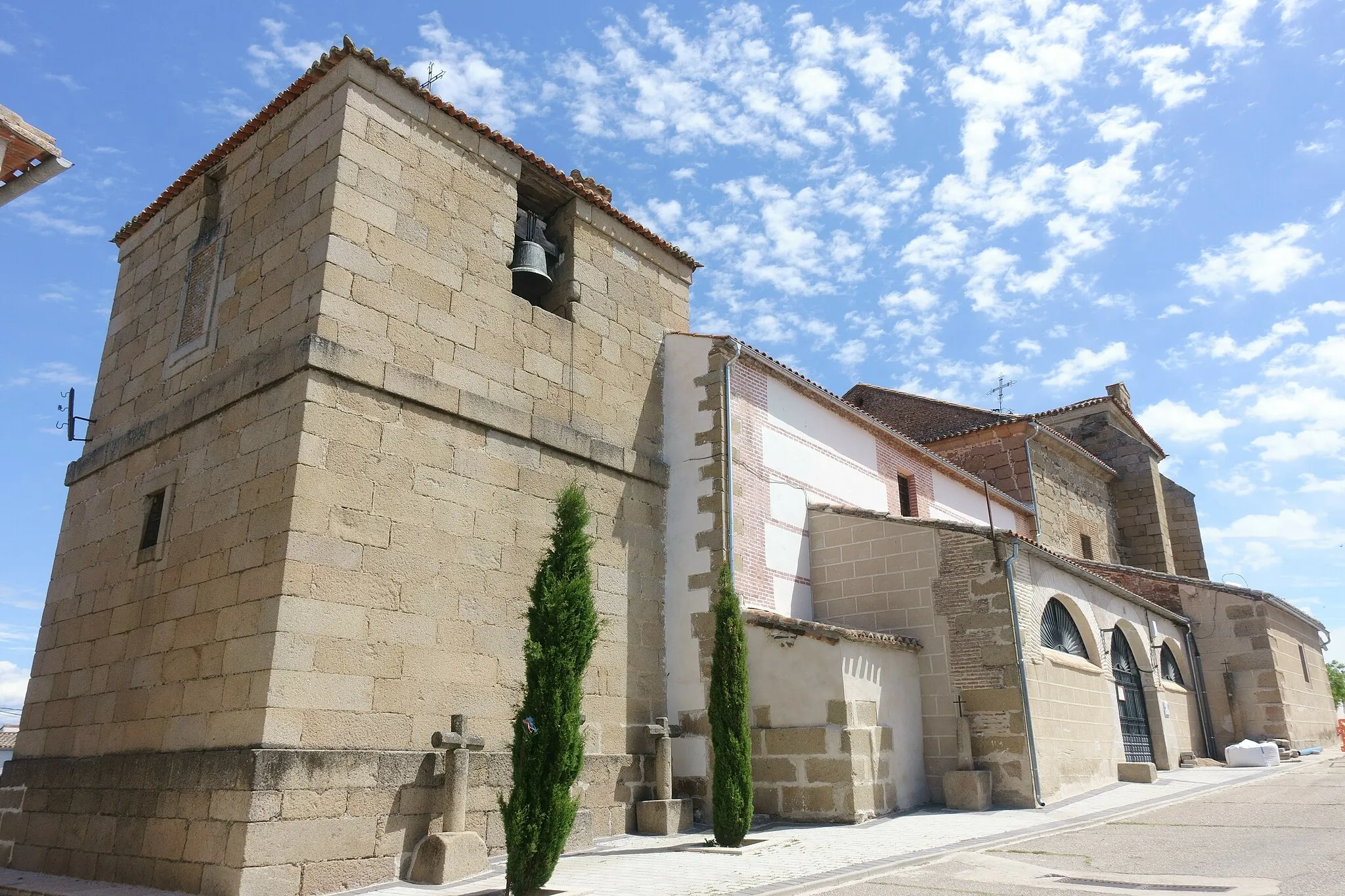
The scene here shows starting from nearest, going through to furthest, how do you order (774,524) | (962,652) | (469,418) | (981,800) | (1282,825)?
(1282,825) < (469,418) < (981,800) < (962,652) < (774,524)

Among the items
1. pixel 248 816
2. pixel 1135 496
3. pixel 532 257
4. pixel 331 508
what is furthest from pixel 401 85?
pixel 1135 496

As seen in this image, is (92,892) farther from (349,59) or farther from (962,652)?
(962,652)

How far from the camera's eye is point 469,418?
9242 millimetres

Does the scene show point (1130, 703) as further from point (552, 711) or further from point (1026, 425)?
point (552, 711)

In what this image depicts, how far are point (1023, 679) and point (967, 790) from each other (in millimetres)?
1425

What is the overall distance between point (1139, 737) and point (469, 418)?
11461 millimetres

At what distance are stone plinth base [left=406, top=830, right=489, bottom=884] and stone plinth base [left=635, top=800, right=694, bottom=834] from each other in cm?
237

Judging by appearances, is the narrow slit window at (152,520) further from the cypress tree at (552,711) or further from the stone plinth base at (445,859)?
the cypress tree at (552,711)

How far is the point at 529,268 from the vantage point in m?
10.4

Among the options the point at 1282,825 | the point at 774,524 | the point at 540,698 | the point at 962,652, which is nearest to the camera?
the point at 540,698

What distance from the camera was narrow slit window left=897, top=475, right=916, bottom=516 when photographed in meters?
15.7

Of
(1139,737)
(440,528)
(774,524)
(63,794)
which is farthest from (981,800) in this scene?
(63,794)

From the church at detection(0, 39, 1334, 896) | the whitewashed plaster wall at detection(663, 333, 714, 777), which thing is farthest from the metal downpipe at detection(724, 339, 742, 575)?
the whitewashed plaster wall at detection(663, 333, 714, 777)

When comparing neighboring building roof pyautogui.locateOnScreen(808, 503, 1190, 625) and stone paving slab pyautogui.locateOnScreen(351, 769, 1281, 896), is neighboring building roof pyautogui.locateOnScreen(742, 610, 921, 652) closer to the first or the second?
neighboring building roof pyautogui.locateOnScreen(808, 503, 1190, 625)
